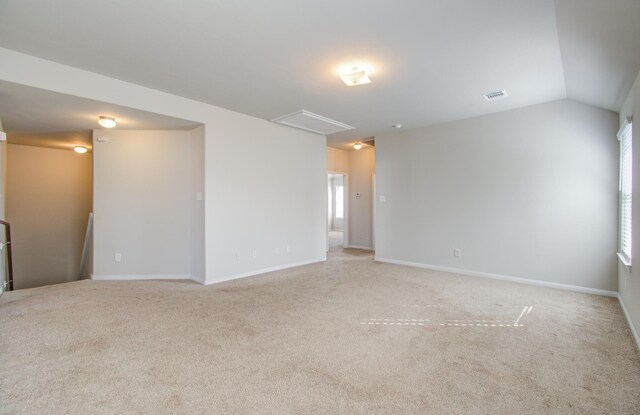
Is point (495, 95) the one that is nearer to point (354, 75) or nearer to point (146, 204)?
point (354, 75)

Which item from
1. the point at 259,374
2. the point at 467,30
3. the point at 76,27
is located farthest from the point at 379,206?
the point at 76,27

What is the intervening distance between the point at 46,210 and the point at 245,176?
15.0ft

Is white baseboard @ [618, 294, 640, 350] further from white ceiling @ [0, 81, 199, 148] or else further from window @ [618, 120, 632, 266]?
white ceiling @ [0, 81, 199, 148]

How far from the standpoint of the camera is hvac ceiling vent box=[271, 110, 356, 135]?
16.5ft

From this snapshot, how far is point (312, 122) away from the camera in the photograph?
17.7 ft

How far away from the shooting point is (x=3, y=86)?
312 centimetres

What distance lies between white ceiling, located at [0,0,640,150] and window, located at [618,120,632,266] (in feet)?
1.51

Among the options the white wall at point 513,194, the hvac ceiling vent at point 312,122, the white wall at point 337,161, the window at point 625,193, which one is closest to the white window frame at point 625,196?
the window at point 625,193

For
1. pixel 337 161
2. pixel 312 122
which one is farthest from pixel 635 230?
pixel 337 161

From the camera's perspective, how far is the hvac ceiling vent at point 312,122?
5.02m

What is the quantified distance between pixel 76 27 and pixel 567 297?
6007 millimetres

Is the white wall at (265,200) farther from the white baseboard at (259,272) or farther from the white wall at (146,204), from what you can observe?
the white wall at (146,204)

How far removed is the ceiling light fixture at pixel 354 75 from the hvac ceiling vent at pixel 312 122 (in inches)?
58.3

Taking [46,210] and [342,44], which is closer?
[342,44]
